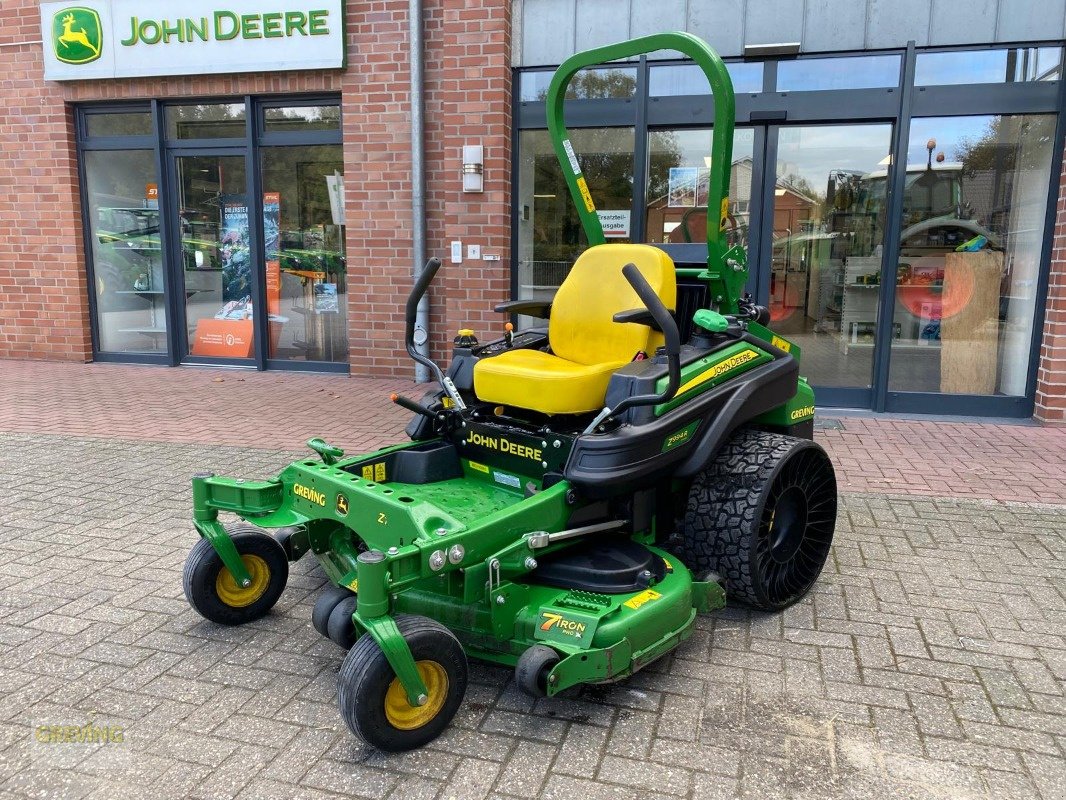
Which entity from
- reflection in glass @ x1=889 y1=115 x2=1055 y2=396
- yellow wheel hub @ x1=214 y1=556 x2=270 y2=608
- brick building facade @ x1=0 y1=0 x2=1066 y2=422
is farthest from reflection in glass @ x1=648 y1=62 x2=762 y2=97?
yellow wheel hub @ x1=214 y1=556 x2=270 y2=608

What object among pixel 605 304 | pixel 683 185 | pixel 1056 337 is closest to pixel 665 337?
pixel 605 304

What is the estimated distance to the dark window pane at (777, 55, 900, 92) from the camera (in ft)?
23.4

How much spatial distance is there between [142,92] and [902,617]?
914 cm

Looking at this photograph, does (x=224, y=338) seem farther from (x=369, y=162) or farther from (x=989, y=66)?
(x=989, y=66)

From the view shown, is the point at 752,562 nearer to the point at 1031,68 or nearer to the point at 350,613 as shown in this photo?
the point at 350,613

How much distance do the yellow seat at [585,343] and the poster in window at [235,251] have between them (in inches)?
252

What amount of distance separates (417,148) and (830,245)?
4108 millimetres

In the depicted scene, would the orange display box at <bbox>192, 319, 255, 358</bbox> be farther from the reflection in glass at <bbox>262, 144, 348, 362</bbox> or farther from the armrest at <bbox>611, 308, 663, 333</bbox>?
the armrest at <bbox>611, 308, 663, 333</bbox>

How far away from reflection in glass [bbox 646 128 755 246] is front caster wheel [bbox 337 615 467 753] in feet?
19.1

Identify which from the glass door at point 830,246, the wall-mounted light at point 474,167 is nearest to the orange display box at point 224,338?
the wall-mounted light at point 474,167

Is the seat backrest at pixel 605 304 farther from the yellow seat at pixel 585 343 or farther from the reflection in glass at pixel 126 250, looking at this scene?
the reflection in glass at pixel 126 250

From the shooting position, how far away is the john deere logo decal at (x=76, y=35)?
8773 mm

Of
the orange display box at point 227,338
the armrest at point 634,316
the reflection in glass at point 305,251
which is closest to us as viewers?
the armrest at point 634,316

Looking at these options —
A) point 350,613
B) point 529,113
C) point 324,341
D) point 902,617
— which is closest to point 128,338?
point 324,341
